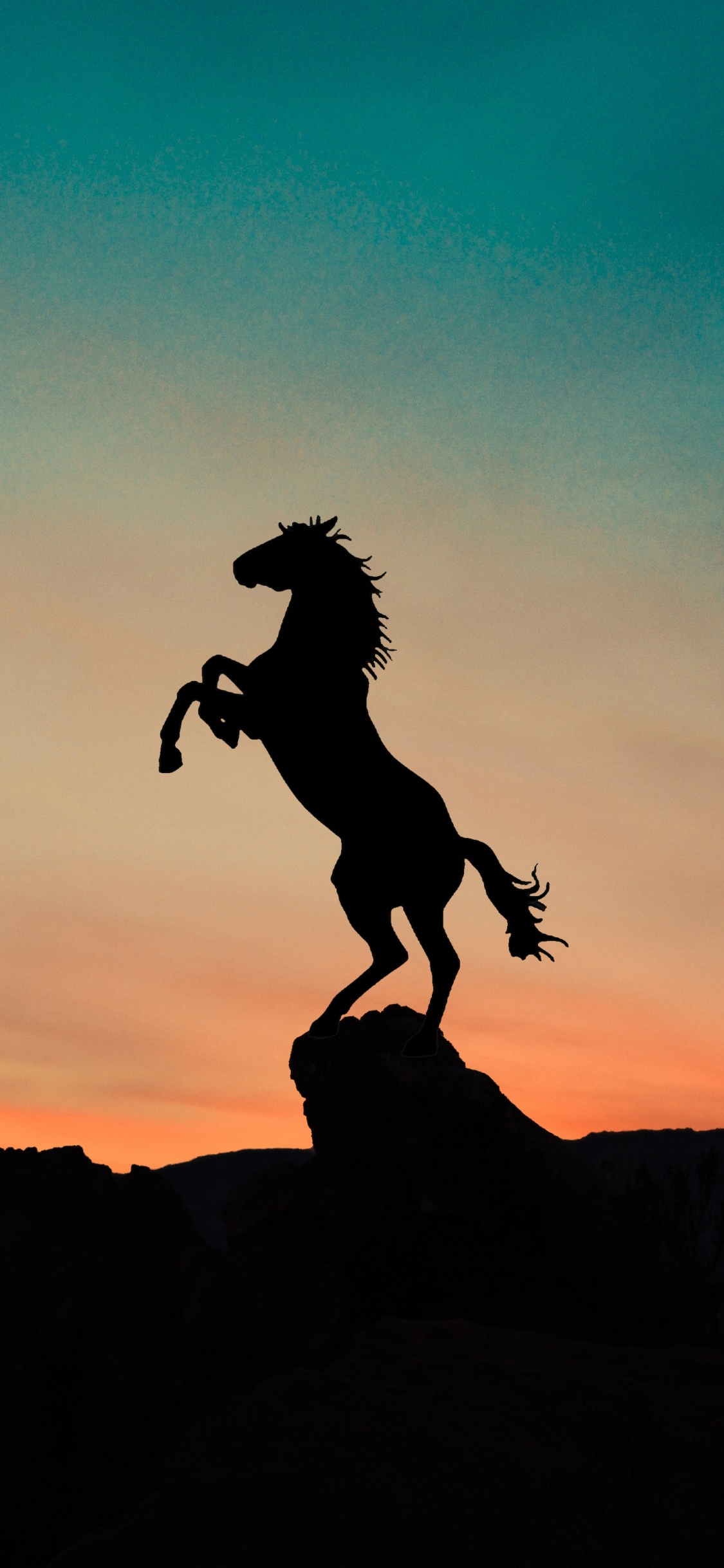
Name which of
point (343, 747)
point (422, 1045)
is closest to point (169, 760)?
point (343, 747)

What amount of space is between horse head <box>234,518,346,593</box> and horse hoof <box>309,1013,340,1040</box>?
8.57 feet

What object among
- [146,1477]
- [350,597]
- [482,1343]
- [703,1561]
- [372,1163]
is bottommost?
[146,1477]

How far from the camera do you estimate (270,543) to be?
7152 mm

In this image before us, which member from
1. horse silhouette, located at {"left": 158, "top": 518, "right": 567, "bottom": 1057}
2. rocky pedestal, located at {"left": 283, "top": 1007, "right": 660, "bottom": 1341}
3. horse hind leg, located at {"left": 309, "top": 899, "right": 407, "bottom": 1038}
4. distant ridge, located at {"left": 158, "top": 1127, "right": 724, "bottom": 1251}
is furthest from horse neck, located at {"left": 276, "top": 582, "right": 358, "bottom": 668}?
distant ridge, located at {"left": 158, "top": 1127, "right": 724, "bottom": 1251}

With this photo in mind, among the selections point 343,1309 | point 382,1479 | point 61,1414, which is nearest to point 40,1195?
point 61,1414

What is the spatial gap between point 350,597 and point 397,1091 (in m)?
10.2

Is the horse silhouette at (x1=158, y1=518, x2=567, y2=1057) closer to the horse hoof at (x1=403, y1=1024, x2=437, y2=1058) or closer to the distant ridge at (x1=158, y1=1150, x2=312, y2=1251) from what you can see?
the horse hoof at (x1=403, y1=1024, x2=437, y2=1058)

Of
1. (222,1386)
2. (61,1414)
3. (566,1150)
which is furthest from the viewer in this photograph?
(61,1414)

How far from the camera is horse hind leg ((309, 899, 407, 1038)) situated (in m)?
6.95

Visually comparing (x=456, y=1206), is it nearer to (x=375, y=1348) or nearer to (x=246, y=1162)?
(x=375, y=1348)

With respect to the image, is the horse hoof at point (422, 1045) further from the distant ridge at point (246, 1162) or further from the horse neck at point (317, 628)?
the distant ridge at point (246, 1162)

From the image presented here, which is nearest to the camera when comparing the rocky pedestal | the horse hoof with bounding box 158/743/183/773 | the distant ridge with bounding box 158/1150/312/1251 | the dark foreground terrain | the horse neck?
the dark foreground terrain

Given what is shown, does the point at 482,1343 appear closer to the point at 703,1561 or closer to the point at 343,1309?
the point at 703,1561

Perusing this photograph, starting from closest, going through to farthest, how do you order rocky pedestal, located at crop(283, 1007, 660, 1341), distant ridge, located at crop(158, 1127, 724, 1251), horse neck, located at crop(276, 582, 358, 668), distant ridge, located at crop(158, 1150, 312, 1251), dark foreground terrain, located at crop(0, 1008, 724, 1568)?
dark foreground terrain, located at crop(0, 1008, 724, 1568) → horse neck, located at crop(276, 582, 358, 668) → rocky pedestal, located at crop(283, 1007, 660, 1341) → distant ridge, located at crop(158, 1127, 724, 1251) → distant ridge, located at crop(158, 1150, 312, 1251)
